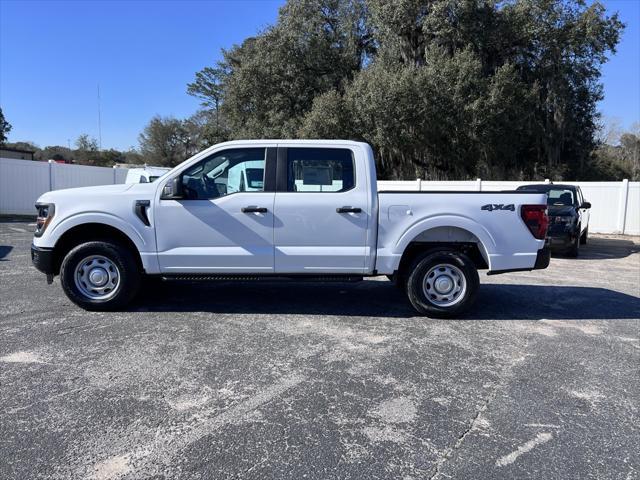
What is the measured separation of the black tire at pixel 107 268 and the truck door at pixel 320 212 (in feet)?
5.85

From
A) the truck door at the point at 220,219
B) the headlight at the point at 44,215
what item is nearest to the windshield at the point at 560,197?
the truck door at the point at 220,219

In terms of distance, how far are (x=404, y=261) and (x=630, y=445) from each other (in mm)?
3305

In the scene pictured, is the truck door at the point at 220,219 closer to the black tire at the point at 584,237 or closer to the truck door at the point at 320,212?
the truck door at the point at 320,212

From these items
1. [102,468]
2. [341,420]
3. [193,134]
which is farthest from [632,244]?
[193,134]

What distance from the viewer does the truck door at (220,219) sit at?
224 inches

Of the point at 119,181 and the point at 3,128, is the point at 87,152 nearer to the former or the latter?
the point at 3,128

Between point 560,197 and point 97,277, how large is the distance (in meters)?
11.4

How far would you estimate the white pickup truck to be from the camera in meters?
5.70

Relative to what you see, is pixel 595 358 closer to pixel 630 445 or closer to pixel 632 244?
pixel 630 445

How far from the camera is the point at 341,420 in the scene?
3.42 meters

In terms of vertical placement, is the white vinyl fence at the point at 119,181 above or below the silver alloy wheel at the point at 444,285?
above

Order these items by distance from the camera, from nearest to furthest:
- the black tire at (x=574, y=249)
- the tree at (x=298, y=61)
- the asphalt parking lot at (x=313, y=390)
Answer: the asphalt parking lot at (x=313, y=390) → the black tire at (x=574, y=249) → the tree at (x=298, y=61)

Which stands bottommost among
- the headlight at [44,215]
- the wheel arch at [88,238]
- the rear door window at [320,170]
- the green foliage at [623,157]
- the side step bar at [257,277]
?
the side step bar at [257,277]

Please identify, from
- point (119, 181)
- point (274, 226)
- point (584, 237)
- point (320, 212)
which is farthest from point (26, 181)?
point (584, 237)
